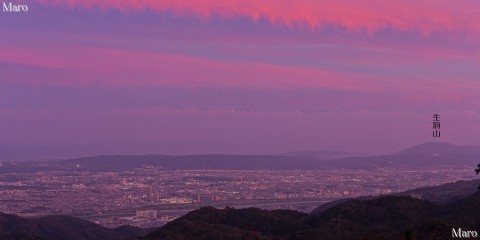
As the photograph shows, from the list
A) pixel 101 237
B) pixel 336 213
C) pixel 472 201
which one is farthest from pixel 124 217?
pixel 472 201

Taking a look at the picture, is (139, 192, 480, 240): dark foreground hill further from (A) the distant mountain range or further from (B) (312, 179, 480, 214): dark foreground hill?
(B) (312, 179, 480, 214): dark foreground hill

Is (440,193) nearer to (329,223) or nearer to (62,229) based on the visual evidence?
(329,223)

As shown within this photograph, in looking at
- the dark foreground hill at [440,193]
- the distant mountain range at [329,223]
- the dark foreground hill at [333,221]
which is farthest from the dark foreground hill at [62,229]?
the dark foreground hill at [440,193]

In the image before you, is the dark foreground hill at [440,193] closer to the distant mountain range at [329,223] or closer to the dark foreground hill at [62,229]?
the dark foreground hill at [62,229]

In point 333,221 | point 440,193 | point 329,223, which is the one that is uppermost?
point 440,193

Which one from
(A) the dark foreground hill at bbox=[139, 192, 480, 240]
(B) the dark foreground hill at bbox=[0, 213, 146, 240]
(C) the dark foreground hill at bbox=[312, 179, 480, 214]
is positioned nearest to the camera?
(A) the dark foreground hill at bbox=[139, 192, 480, 240]

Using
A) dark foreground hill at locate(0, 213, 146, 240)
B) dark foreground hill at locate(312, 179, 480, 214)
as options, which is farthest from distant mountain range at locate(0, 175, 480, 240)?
dark foreground hill at locate(312, 179, 480, 214)

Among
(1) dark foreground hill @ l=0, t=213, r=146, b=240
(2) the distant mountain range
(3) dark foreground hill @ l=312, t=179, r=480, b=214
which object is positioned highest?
(3) dark foreground hill @ l=312, t=179, r=480, b=214

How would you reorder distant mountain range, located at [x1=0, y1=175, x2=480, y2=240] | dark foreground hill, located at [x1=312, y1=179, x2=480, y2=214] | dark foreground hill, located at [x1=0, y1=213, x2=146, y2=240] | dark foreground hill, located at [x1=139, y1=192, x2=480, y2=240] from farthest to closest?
dark foreground hill, located at [x1=312, y1=179, x2=480, y2=214] < dark foreground hill, located at [x1=0, y1=213, x2=146, y2=240] < dark foreground hill, located at [x1=139, y1=192, x2=480, y2=240] < distant mountain range, located at [x1=0, y1=175, x2=480, y2=240]

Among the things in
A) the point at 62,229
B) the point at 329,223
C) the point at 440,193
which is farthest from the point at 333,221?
the point at 440,193
